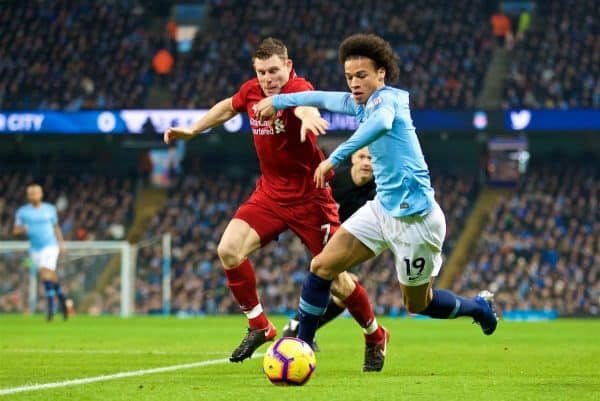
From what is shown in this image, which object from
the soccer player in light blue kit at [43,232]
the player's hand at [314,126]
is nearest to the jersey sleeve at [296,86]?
the player's hand at [314,126]

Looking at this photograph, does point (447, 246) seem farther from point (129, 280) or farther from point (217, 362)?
point (217, 362)

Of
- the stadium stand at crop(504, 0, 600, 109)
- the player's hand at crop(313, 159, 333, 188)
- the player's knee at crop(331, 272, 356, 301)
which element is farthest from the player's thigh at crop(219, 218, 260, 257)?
the stadium stand at crop(504, 0, 600, 109)

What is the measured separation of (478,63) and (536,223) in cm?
521

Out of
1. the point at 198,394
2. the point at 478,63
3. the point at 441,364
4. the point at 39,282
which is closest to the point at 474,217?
the point at 478,63

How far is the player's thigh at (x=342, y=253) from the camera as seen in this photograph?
801cm

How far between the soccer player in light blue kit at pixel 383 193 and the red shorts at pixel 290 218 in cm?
107

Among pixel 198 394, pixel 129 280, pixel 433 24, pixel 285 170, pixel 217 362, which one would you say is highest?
pixel 433 24

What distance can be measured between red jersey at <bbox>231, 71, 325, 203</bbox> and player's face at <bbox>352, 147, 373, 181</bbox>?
1186 millimetres

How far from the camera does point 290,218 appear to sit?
925cm

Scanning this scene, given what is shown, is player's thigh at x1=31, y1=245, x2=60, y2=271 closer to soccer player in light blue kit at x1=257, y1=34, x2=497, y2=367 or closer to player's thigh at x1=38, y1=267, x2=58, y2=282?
player's thigh at x1=38, y1=267, x2=58, y2=282

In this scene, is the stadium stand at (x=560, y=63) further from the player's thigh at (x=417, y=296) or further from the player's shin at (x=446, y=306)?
the player's thigh at (x=417, y=296)

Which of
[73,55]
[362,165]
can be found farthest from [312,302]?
[73,55]

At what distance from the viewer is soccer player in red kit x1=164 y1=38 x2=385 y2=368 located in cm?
905

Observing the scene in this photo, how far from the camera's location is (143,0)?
39062 mm
